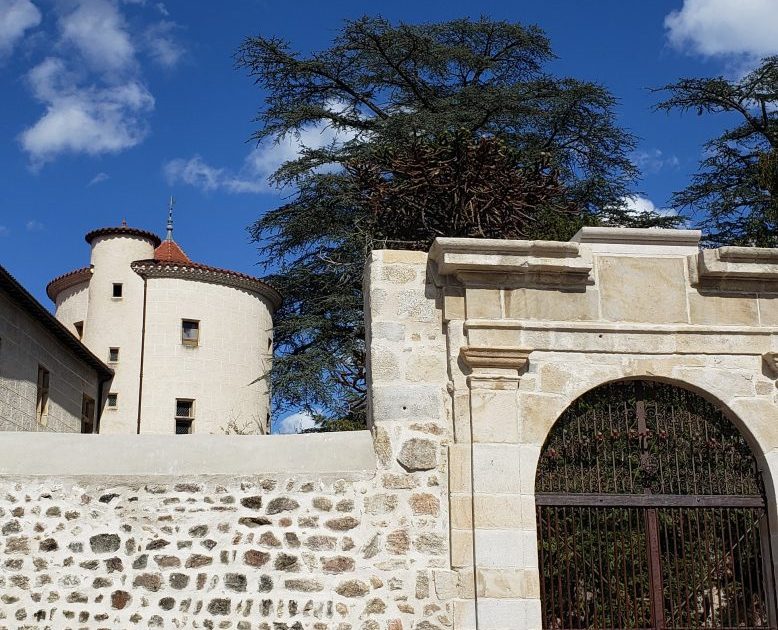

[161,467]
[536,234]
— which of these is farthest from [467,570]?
[536,234]

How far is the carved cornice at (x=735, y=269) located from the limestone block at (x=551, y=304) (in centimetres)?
82

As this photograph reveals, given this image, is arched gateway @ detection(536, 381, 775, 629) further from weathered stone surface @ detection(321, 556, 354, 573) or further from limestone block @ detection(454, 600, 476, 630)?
weathered stone surface @ detection(321, 556, 354, 573)

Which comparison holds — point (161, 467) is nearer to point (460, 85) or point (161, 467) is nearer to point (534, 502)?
point (534, 502)

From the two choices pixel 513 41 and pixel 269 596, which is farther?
pixel 513 41

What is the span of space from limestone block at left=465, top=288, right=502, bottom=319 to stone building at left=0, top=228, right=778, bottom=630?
11 millimetres

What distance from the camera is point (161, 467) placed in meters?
6.83

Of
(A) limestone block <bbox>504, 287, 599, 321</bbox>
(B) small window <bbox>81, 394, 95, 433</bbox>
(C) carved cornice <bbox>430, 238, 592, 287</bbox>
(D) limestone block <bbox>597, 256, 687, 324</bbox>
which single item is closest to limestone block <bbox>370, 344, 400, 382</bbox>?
(C) carved cornice <bbox>430, 238, 592, 287</bbox>

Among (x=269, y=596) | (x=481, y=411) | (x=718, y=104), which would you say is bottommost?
(x=269, y=596)

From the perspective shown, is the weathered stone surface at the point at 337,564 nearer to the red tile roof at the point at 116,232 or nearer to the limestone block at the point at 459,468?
the limestone block at the point at 459,468

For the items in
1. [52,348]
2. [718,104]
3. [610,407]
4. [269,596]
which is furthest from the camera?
[718,104]

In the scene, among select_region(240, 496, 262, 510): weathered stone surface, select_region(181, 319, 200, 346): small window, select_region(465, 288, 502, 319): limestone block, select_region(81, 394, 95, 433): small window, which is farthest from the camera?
select_region(181, 319, 200, 346): small window

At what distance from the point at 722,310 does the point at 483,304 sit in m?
1.83

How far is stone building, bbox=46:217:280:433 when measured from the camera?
2181 centimetres

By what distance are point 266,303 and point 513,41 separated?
7938mm
